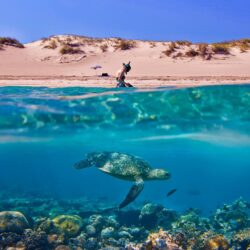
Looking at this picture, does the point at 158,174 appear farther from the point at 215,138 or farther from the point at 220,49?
the point at 215,138

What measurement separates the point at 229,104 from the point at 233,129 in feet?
21.1

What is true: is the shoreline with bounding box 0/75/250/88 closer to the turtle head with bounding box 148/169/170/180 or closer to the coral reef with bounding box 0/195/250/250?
the turtle head with bounding box 148/169/170/180

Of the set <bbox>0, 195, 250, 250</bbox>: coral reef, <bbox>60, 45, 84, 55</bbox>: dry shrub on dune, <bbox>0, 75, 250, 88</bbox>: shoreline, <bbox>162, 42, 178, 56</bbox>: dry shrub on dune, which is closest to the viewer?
<bbox>0, 195, 250, 250</bbox>: coral reef

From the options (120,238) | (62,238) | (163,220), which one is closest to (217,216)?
(163,220)

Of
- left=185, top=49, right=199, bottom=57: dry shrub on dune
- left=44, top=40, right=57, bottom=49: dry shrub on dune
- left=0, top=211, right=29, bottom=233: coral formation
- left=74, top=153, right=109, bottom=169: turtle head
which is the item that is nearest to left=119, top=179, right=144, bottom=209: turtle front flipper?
left=74, top=153, right=109, bottom=169: turtle head

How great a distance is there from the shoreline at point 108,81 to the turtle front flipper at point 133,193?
529cm

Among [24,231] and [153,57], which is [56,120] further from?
[24,231]

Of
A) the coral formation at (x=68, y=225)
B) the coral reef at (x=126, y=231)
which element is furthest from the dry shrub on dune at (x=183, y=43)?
the coral formation at (x=68, y=225)

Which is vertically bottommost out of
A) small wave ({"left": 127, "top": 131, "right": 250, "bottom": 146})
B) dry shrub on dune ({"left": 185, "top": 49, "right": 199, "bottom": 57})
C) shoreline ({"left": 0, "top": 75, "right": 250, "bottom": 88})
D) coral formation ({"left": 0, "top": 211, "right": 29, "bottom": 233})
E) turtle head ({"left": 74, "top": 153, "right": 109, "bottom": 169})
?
small wave ({"left": 127, "top": 131, "right": 250, "bottom": 146})

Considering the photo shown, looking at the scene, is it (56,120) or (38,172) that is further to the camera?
(38,172)

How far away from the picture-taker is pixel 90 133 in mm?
26219

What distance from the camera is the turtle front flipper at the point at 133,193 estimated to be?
1133 cm

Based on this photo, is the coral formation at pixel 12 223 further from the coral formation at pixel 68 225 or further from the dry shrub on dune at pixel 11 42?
the dry shrub on dune at pixel 11 42

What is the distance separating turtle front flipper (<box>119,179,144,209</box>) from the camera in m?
11.3
